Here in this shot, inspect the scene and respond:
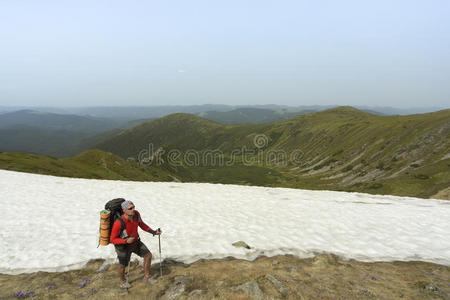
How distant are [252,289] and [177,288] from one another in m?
2.89

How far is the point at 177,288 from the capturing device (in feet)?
29.2

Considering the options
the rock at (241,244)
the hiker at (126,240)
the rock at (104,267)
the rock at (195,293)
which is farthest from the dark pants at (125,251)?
the rock at (241,244)

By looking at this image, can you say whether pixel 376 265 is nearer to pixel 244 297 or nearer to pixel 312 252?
pixel 312 252

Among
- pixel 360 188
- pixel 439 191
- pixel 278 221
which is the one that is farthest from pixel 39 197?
pixel 360 188

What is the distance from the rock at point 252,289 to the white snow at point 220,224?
148 inches

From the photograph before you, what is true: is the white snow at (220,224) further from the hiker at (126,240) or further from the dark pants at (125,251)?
the dark pants at (125,251)

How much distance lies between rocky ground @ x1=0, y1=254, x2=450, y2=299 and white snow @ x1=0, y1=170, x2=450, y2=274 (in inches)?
46.1

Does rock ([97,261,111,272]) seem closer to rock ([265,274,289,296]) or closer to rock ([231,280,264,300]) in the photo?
rock ([231,280,264,300])

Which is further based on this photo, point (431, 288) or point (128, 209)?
point (431, 288)

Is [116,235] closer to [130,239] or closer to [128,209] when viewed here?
[130,239]

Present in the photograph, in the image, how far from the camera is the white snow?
1319 centimetres

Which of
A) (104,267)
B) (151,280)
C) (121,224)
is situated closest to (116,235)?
(121,224)

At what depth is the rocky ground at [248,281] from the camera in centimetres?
863

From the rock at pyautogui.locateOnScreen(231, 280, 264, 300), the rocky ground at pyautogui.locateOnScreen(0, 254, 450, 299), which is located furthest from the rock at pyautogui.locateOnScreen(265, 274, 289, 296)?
the rock at pyautogui.locateOnScreen(231, 280, 264, 300)
